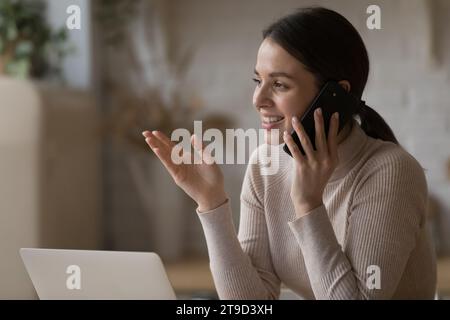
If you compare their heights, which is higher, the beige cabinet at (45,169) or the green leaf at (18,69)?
the green leaf at (18,69)

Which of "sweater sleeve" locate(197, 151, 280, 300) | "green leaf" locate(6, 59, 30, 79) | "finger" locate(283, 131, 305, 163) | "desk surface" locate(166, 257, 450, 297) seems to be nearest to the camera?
"finger" locate(283, 131, 305, 163)

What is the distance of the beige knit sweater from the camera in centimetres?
59

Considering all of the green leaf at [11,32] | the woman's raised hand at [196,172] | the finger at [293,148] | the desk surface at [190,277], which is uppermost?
the green leaf at [11,32]

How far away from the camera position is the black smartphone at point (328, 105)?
592 mm

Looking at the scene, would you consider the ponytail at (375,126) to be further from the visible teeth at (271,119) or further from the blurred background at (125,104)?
the blurred background at (125,104)

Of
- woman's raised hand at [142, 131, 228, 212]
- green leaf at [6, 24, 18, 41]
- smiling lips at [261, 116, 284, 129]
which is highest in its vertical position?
green leaf at [6, 24, 18, 41]

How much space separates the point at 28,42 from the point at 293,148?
1.48m

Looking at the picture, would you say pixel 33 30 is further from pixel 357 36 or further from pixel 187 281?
pixel 357 36

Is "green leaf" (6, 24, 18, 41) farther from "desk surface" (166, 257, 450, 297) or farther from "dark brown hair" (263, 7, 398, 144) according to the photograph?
"dark brown hair" (263, 7, 398, 144)

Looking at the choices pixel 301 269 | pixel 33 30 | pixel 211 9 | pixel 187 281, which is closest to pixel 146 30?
pixel 211 9

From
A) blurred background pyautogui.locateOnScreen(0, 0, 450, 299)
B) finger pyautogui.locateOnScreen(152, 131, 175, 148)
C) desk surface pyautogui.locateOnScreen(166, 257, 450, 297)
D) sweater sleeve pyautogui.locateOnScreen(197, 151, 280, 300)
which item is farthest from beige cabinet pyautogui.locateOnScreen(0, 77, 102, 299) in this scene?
finger pyautogui.locateOnScreen(152, 131, 175, 148)

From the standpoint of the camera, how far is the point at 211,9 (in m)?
2.03

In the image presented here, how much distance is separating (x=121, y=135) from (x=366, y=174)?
5.00 feet

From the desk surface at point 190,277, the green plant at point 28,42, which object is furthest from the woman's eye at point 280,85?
the green plant at point 28,42
